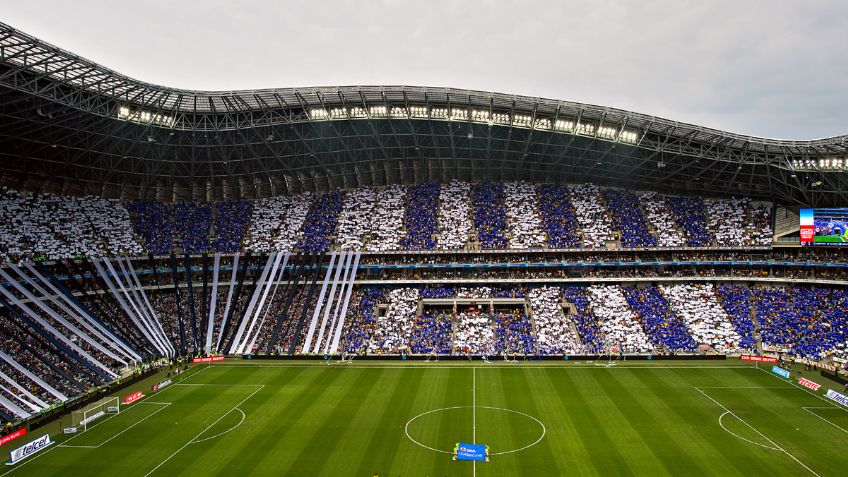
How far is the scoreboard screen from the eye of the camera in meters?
53.8

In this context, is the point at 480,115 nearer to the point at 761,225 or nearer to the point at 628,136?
the point at 628,136

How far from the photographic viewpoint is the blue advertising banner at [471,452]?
92.0ft

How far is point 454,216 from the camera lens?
6488cm

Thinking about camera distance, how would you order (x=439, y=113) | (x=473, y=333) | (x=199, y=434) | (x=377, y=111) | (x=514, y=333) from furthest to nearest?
(x=439, y=113) < (x=377, y=111) < (x=473, y=333) < (x=514, y=333) < (x=199, y=434)

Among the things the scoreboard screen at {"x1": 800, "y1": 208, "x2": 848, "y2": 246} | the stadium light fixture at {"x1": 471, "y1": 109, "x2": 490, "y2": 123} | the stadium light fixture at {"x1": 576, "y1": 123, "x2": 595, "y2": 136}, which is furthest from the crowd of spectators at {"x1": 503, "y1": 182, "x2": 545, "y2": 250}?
the scoreboard screen at {"x1": 800, "y1": 208, "x2": 848, "y2": 246}

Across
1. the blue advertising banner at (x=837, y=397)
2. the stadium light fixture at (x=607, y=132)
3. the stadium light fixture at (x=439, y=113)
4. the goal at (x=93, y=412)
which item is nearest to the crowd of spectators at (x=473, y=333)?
the stadium light fixture at (x=439, y=113)

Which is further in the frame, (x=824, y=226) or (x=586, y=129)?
(x=586, y=129)

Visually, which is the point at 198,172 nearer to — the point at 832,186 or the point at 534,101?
the point at 534,101

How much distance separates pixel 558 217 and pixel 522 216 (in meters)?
3.95

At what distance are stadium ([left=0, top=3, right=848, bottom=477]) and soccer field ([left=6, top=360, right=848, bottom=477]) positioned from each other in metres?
0.22

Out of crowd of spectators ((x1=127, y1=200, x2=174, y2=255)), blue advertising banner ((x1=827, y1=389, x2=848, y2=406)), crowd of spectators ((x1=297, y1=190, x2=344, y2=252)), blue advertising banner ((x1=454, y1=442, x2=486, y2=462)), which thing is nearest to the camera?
blue advertising banner ((x1=454, y1=442, x2=486, y2=462))

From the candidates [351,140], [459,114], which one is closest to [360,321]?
[351,140]

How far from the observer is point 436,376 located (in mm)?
44125

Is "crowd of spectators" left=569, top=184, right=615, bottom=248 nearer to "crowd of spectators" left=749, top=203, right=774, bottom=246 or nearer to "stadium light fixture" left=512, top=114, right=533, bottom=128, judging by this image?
"stadium light fixture" left=512, top=114, right=533, bottom=128
